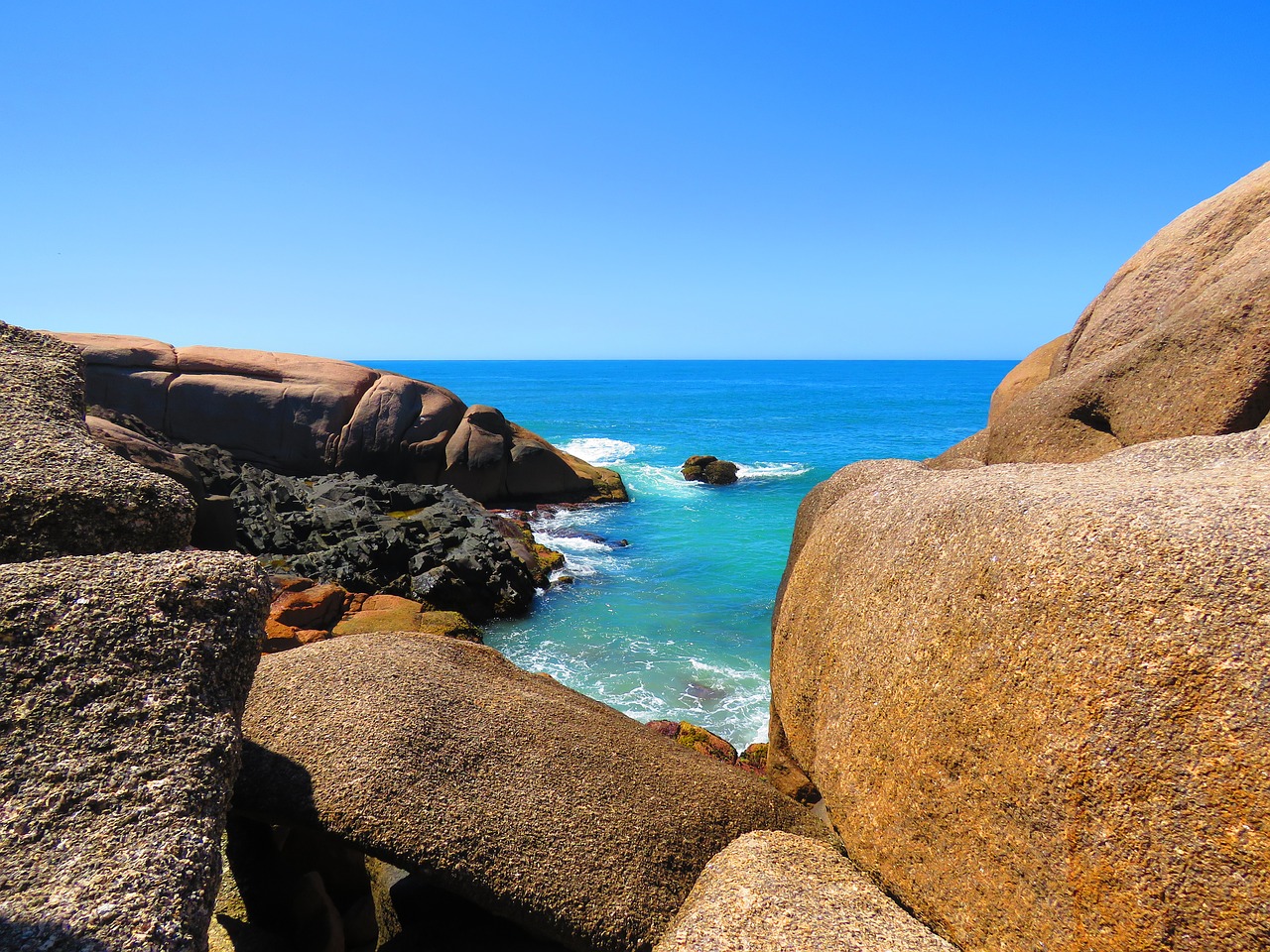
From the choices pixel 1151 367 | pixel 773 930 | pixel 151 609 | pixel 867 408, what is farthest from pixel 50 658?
pixel 867 408

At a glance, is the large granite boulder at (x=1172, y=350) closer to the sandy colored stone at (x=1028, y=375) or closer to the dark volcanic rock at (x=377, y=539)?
the sandy colored stone at (x=1028, y=375)

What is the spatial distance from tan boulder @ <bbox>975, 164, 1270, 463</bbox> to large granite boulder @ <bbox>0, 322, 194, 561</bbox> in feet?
21.4

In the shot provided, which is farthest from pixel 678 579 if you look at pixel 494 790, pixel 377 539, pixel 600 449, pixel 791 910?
pixel 600 449

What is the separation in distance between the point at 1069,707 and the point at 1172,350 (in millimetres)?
4109

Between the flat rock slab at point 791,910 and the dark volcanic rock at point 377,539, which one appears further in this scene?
the dark volcanic rock at point 377,539

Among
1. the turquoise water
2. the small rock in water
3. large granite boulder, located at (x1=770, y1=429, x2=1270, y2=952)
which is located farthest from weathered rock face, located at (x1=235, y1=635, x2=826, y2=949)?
the small rock in water

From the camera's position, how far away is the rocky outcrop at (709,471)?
32656mm

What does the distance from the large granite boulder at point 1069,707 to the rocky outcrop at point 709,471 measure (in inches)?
1116

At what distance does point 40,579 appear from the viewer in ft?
9.50

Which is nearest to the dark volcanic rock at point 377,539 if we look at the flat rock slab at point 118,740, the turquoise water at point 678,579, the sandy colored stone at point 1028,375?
the turquoise water at point 678,579

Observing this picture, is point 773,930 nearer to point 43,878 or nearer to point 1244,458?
point 43,878

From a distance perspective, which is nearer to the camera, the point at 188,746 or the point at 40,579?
the point at 188,746

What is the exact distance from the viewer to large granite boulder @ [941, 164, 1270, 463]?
5.02 m

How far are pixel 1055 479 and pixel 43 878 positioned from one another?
457 centimetres
